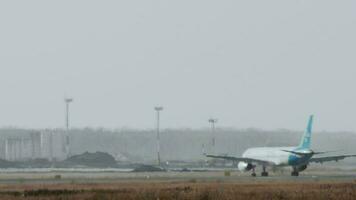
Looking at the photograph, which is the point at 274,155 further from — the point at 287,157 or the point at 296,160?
the point at 296,160

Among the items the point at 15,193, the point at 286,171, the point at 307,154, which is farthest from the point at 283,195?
the point at 286,171

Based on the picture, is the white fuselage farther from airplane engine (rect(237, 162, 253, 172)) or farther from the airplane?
airplane engine (rect(237, 162, 253, 172))

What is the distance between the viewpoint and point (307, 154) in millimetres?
124000

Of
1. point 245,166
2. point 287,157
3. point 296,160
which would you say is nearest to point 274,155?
point 287,157

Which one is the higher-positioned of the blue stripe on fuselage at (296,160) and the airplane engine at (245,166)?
the blue stripe on fuselage at (296,160)

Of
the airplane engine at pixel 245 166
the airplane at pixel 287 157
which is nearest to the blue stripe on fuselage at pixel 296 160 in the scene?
the airplane at pixel 287 157

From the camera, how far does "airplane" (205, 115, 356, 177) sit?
125250mm

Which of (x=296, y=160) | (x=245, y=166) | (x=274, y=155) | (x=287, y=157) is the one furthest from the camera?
(x=245, y=166)

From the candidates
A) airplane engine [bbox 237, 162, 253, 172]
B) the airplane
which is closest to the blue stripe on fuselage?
the airplane

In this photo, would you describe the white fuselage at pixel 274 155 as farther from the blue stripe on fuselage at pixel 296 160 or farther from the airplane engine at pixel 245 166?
the airplane engine at pixel 245 166

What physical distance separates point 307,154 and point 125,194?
202ft

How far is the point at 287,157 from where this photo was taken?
418 feet

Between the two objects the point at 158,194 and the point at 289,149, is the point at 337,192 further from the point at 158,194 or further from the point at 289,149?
the point at 289,149

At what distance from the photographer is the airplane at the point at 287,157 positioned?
12525cm
